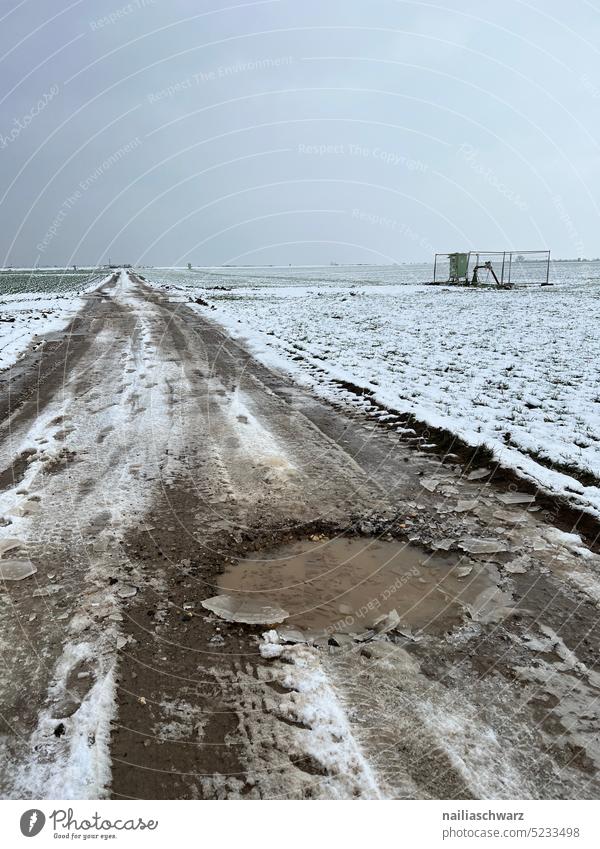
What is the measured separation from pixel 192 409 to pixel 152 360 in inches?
165

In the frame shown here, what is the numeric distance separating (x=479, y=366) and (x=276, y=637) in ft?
30.4

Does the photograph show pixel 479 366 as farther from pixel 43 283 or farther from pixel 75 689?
pixel 43 283

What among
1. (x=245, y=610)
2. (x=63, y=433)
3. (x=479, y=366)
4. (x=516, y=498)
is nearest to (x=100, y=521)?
(x=245, y=610)

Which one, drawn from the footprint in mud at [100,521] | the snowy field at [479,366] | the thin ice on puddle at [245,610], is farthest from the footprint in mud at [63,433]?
the snowy field at [479,366]

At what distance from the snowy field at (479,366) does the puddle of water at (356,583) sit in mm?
1899

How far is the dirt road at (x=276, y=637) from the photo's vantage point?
2383 mm

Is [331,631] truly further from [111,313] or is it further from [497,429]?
[111,313]

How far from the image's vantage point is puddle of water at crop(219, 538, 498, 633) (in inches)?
138

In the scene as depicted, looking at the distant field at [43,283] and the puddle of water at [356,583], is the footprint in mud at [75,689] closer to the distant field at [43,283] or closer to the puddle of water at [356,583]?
the puddle of water at [356,583]

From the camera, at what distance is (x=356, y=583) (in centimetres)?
388

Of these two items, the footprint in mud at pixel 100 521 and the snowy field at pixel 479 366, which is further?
the snowy field at pixel 479 366

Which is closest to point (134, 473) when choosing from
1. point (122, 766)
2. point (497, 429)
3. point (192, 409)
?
point (192, 409)

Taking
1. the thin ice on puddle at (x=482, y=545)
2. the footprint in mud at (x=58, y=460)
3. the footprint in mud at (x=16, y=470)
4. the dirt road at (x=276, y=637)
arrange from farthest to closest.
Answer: the footprint in mud at (x=58, y=460) < the footprint in mud at (x=16, y=470) < the thin ice on puddle at (x=482, y=545) < the dirt road at (x=276, y=637)

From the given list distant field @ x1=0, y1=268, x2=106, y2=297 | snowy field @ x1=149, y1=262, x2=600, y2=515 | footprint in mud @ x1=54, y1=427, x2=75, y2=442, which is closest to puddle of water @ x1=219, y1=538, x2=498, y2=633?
snowy field @ x1=149, y1=262, x2=600, y2=515
